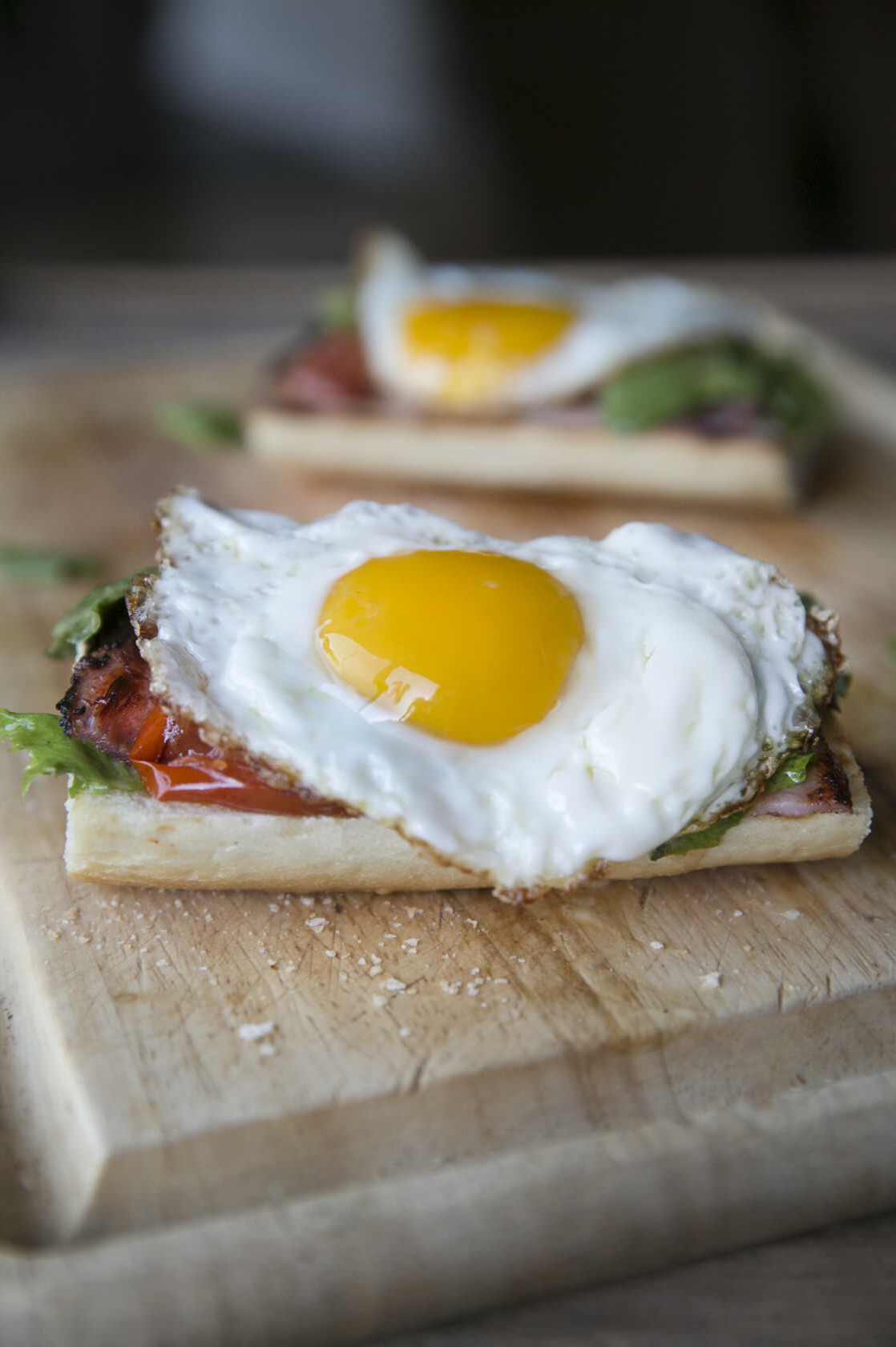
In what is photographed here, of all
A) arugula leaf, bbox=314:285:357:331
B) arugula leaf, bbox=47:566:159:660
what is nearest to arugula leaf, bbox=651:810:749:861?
arugula leaf, bbox=47:566:159:660

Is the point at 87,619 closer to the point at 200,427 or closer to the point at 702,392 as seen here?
the point at 200,427

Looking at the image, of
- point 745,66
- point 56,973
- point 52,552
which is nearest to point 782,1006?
point 56,973

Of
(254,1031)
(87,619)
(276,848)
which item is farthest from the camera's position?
(87,619)

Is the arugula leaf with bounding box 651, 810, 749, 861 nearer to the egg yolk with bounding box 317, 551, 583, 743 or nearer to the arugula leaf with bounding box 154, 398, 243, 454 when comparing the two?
the egg yolk with bounding box 317, 551, 583, 743

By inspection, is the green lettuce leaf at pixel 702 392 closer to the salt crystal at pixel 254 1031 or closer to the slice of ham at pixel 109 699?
the slice of ham at pixel 109 699

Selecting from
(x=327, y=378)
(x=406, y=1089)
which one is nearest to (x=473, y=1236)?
(x=406, y=1089)

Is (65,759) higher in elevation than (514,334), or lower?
lower

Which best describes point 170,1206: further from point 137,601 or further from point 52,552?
point 52,552
